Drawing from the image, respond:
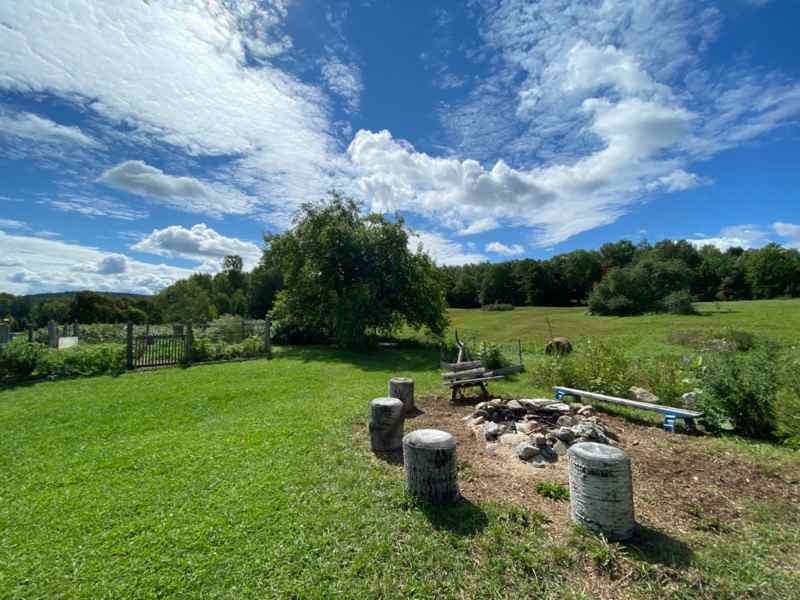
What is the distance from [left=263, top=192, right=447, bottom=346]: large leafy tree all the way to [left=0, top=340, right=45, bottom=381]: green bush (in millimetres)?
8879

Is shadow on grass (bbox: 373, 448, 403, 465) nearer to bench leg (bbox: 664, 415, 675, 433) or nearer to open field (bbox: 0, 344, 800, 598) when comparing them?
open field (bbox: 0, 344, 800, 598)

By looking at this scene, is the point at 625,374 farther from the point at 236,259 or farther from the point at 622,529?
the point at 236,259

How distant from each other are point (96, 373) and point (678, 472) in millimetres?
13601

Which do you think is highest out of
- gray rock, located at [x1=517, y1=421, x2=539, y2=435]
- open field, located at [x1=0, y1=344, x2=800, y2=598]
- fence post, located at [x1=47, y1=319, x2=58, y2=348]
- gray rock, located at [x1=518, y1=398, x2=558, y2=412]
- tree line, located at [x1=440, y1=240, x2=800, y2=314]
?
tree line, located at [x1=440, y1=240, x2=800, y2=314]

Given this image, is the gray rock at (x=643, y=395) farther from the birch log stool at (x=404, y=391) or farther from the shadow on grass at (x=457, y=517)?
the shadow on grass at (x=457, y=517)

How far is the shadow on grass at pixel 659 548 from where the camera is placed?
2.56 m

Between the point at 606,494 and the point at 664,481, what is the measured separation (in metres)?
1.57

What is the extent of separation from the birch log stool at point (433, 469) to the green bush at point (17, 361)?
38.4ft

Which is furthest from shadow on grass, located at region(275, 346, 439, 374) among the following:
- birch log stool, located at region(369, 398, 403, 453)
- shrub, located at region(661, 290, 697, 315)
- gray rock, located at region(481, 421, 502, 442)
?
shrub, located at region(661, 290, 697, 315)

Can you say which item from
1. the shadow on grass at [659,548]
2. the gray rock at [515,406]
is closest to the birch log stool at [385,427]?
the gray rock at [515,406]

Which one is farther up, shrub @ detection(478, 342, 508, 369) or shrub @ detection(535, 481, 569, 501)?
shrub @ detection(478, 342, 508, 369)

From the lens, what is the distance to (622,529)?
9.18 ft

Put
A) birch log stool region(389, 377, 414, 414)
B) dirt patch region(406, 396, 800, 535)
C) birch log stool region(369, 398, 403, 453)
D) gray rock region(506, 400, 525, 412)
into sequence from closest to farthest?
dirt patch region(406, 396, 800, 535) → birch log stool region(369, 398, 403, 453) → gray rock region(506, 400, 525, 412) → birch log stool region(389, 377, 414, 414)

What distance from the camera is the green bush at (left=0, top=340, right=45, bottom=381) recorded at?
363 inches
